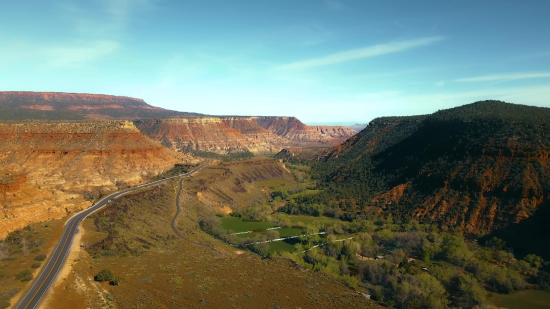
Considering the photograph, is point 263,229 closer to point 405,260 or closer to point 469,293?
point 405,260

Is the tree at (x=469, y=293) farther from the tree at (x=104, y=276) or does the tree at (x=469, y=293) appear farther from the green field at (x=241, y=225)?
the tree at (x=104, y=276)

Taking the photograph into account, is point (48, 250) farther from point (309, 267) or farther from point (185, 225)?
point (309, 267)

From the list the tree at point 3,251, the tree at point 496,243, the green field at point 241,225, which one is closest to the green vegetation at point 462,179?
the tree at point 496,243

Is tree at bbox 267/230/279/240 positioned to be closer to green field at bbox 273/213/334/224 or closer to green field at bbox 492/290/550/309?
green field at bbox 273/213/334/224

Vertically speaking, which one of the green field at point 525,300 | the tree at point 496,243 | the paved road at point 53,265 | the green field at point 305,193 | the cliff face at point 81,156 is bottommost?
the green field at point 525,300

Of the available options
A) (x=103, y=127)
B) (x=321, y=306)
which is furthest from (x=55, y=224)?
(x=103, y=127)

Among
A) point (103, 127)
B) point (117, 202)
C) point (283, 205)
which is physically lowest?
point (283, 205)
